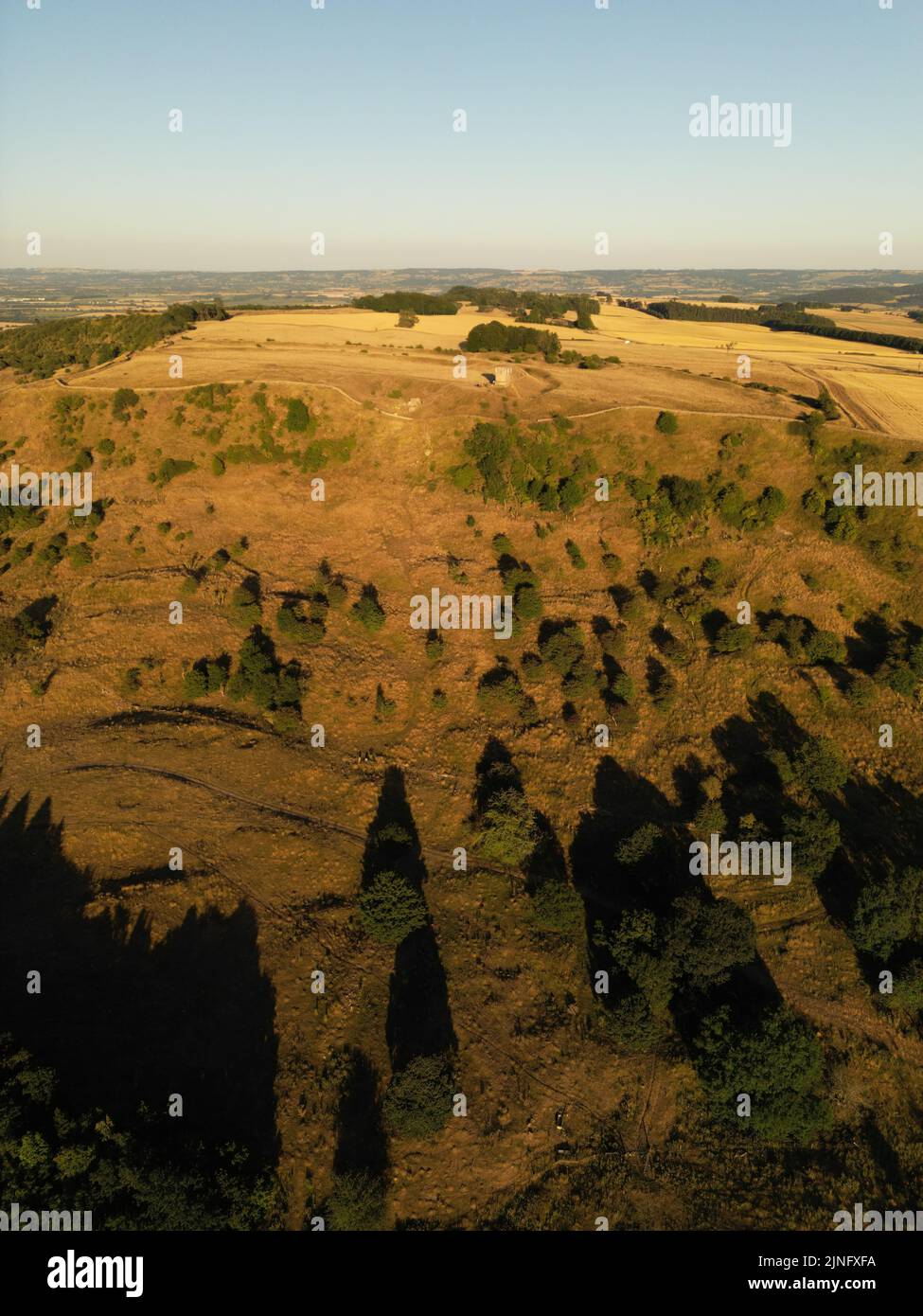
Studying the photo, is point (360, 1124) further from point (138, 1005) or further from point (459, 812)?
point (459, 812)

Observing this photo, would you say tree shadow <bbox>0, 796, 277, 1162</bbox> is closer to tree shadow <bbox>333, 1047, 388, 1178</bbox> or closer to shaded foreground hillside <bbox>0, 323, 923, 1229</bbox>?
shaded foreground hillside <bbox>0, 323, 923, 1229</bbox>

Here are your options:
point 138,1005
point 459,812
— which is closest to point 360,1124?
point 138,1005

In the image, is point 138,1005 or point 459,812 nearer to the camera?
point 138,1005

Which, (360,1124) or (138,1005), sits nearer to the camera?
(360,1124)

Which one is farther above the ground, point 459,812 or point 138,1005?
point 459,812

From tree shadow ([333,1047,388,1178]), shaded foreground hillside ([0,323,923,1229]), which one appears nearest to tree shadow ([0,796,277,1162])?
shaded foreground hillside ([0,323,923,1229])

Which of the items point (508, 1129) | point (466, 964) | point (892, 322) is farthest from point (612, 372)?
point (892, 322)

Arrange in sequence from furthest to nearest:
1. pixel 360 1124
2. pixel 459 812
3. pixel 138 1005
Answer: pixel 459 812 → pixel 138 1005 → pixel 360 1124

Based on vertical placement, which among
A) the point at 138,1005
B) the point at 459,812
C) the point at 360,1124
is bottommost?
the point at 360,1124

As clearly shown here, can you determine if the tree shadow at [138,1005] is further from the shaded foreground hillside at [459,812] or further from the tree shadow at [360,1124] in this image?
the tree shadow at [360,1124]

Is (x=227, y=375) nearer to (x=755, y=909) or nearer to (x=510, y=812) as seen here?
(x=510, y=812)

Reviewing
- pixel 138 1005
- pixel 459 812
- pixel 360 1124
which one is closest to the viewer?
pixel 360 1124

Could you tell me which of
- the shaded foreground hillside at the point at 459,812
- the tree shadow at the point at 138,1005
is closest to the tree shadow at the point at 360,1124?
the shaded foreground hillside at the point at 459,812
